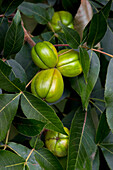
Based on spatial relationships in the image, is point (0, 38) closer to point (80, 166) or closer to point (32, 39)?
point (32, 39)

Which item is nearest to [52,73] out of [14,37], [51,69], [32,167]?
[51,69]

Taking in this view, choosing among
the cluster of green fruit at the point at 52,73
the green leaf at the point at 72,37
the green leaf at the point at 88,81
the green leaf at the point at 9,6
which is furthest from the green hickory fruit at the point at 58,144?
the green leaf at the point at 9,6

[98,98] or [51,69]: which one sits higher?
[51,69]

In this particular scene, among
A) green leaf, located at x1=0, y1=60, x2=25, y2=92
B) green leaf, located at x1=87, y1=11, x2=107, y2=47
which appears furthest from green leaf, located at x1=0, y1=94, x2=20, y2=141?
green leaf, located at x1=87, y1=11, x2=107, y2=47

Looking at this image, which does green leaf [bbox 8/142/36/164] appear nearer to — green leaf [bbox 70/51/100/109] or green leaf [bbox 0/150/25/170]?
green leaf [bbox 0/150/25/170]

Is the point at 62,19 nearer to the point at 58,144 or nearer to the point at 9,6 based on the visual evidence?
the point at 9,6

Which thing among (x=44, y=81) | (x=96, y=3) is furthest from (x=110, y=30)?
(x=44, y=81)
